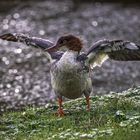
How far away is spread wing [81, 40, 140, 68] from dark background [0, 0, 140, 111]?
844 centimetres

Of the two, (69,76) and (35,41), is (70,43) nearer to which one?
(69,76)

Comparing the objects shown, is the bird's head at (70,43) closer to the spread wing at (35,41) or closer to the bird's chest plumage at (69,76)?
the bird's chest plumage at (69,76)

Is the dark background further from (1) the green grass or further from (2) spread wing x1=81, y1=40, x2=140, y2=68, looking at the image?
(2) spread wing x1=81, y1=40, x2=140, y2=68

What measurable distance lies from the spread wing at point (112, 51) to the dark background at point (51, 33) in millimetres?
8441

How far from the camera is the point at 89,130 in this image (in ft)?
40.9

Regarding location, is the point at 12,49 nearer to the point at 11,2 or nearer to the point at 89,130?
the point at 11,2

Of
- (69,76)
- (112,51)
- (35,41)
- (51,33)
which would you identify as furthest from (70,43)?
(51,33)

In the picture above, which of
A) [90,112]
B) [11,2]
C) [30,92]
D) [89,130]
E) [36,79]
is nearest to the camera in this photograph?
[89,130]

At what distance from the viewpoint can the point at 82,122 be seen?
1331 centimetres

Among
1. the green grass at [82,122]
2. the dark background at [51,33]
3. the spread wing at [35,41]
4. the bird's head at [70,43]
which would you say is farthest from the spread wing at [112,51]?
the dark background at [51,33]

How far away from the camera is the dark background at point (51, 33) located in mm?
26000

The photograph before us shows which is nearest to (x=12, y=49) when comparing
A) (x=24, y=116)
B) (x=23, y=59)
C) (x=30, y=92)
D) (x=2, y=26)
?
(x=23, y=59)

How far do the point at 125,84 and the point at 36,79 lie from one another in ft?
13.6

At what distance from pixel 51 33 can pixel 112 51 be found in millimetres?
19026
